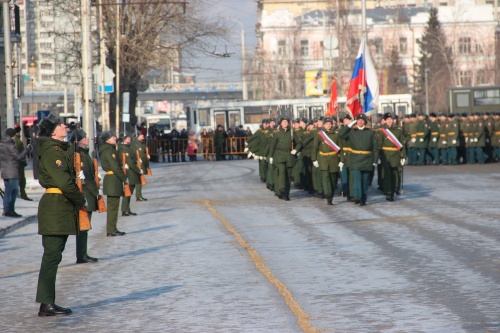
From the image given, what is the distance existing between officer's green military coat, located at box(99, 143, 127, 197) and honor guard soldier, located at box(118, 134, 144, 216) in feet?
9.82

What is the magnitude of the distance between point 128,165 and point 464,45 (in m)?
78.6

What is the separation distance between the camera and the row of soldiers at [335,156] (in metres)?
22.1

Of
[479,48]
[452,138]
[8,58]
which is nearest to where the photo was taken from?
[8,58]

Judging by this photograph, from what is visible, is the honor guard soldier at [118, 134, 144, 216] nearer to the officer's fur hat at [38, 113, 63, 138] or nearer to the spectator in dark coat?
the spectator in dark coat

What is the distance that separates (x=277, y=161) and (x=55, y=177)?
14.8m

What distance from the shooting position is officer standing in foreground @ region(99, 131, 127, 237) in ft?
55.8

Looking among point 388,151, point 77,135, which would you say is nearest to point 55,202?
point 77,135

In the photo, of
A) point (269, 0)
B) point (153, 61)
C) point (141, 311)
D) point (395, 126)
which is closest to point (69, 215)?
point (141, 311)

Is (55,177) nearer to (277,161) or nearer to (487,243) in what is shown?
(487,243)

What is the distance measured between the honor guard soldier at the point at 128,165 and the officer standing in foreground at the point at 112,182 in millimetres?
2927

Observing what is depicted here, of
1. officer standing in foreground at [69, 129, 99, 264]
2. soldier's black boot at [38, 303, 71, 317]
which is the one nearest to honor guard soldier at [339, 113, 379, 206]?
officer standing in foreground at [69, 129, 99, 264]

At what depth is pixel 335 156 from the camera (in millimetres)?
23562

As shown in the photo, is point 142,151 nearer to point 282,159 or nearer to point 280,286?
point 282,159

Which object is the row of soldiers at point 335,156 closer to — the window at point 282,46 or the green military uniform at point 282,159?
the green military uniform at point 282,159
